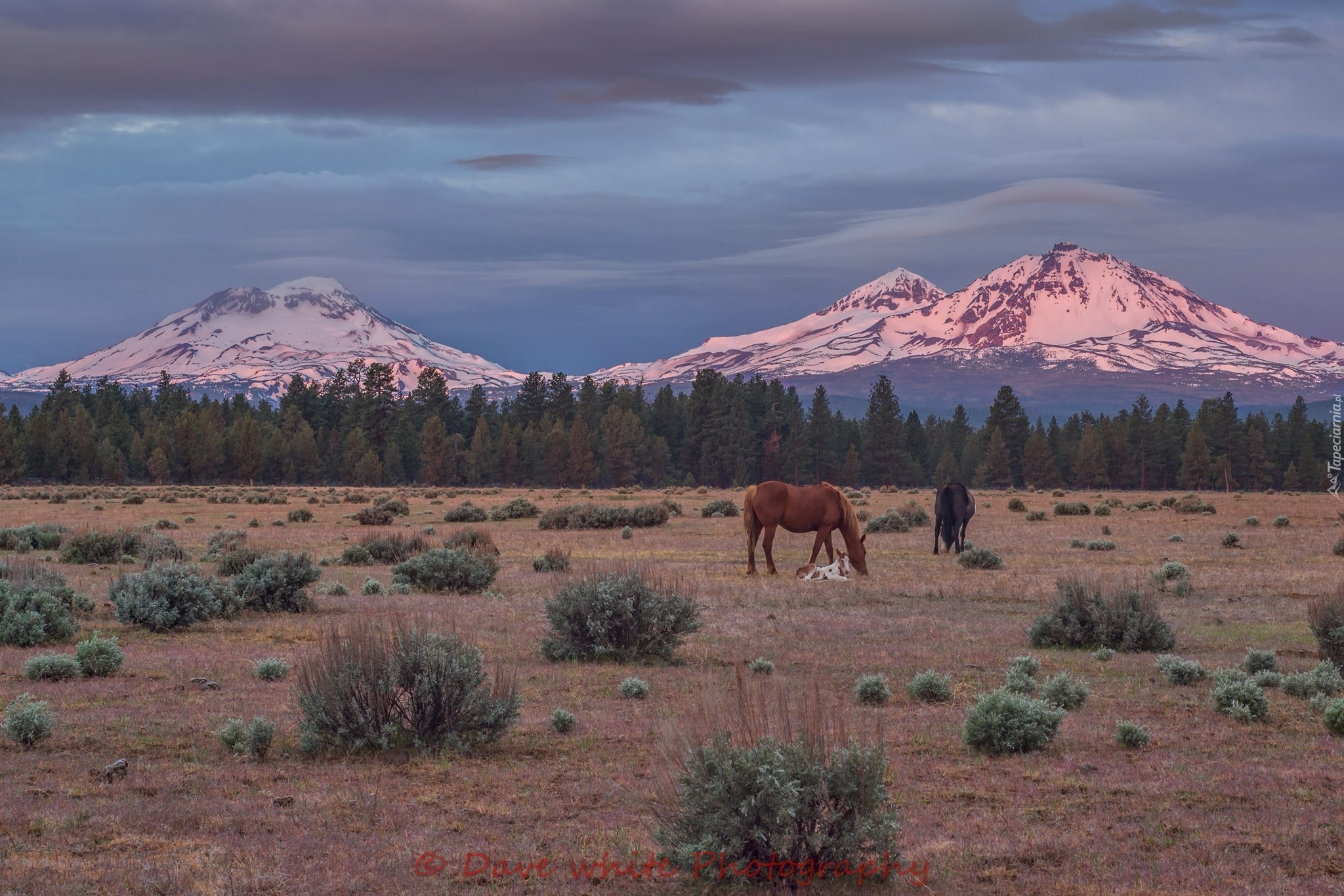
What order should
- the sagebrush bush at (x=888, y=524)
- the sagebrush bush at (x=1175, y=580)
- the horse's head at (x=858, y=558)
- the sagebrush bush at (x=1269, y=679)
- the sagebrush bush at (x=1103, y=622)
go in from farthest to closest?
the sagebrush bush at (x=888, y=524) → the horse's head at (x=858, y=558) → the sagebrush bush at (x=1175, y=580) → the sagebrush bush at (x=1103, y=622) → the sagebrush bush at (x=1269, y=679)

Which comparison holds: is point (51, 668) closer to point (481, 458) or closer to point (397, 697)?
point (397, 697)

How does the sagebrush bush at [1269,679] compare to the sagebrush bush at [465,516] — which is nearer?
the sagebrush bush at [1269,679]

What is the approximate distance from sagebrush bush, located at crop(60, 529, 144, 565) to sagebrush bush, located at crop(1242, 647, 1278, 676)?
21.9 meters

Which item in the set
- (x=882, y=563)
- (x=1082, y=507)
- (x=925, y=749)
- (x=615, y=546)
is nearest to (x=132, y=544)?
(x=615, y=546)

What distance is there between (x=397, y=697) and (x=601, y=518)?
30.6 metres

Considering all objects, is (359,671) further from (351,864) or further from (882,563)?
(882,563)

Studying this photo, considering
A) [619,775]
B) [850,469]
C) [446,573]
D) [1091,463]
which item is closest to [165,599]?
[446,573]

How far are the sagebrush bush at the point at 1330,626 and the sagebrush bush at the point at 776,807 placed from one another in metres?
8.89

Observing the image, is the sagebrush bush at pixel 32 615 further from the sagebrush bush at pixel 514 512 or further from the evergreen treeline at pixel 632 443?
the evergreen treeline at pixel 632 443

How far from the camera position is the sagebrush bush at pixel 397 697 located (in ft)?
30.2

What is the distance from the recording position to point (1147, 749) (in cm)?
949

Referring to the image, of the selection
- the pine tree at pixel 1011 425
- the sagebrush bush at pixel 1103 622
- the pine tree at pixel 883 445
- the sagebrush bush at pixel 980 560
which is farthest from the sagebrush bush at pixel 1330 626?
the pine tree at pixel 883 445

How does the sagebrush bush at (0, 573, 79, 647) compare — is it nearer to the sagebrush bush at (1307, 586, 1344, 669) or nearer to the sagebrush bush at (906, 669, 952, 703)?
the sagebrush bush at (906, 669, 952, 703)

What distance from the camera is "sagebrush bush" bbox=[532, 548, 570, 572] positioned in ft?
80.4
